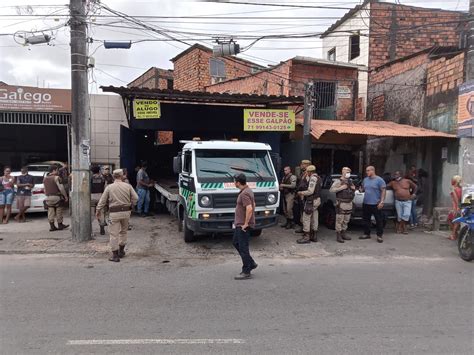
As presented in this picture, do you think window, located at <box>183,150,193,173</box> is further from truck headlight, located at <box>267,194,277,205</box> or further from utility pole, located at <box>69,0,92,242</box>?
utility pole, located at <box>69,0,92,242</box>

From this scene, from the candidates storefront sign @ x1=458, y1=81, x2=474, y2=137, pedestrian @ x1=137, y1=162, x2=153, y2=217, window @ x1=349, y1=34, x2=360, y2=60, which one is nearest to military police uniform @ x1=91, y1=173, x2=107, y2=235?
pedestrian @ x1=137, y1=162, x2=153, y2=217

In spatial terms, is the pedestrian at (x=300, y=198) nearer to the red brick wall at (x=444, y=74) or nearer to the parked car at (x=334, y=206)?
the parked car at (x=334, y=206)

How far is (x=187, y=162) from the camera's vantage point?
9734mm

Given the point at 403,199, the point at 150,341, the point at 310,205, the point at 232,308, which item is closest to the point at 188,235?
the point at 310,205

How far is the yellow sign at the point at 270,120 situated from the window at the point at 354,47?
346 inches

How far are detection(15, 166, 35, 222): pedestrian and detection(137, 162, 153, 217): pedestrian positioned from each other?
129 inches

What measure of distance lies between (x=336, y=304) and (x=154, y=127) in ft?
35.3

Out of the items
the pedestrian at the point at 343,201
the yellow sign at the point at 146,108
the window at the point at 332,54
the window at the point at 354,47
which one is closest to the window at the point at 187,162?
the yellow sign at the point at 146,108

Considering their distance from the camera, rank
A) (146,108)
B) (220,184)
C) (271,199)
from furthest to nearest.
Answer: (146,108)
(271,199)
(220,184)

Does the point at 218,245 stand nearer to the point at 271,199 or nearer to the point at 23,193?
the point at 271,199

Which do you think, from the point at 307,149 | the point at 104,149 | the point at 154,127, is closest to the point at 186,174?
the point at 307,149

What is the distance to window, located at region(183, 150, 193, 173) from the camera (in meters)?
9.44

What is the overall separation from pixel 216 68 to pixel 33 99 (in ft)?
43.5

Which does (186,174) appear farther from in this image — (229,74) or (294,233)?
(229,74)
